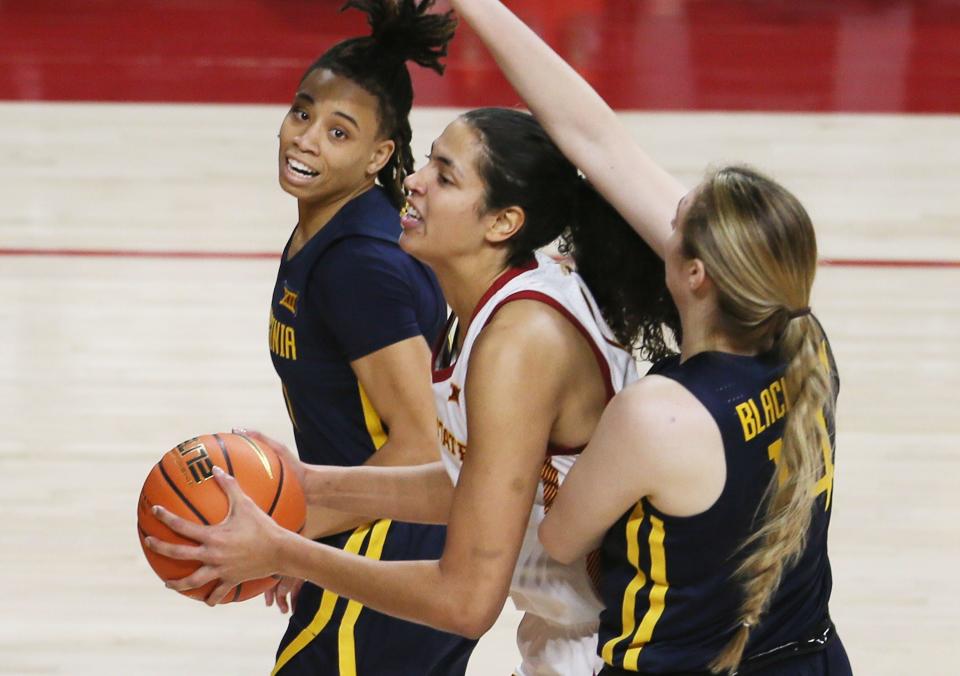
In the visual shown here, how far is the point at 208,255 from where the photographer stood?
21.0ft

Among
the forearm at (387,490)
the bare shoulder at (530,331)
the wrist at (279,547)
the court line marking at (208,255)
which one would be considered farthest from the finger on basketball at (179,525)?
the court line marking at (208,255)

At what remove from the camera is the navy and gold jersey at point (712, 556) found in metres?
2.01

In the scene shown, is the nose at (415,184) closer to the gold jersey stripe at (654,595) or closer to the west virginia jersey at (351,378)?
the west virginia jersey at (351,378)

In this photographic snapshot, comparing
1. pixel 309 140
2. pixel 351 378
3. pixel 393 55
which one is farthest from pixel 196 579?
pixel 393 55

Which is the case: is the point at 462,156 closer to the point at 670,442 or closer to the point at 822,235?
the point at 670,442

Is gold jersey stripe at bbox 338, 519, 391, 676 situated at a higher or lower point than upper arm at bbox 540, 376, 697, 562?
lower

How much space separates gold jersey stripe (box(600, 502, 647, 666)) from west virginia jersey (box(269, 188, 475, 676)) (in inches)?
32.0

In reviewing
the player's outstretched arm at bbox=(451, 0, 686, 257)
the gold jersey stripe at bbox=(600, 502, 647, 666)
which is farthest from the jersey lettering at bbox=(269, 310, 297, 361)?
the gold jersey stripe at bbox=(600, 502, 647, 666)

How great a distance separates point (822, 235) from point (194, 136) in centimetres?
325

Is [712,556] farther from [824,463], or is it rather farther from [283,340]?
[283,340]

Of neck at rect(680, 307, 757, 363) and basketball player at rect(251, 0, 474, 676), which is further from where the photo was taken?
basketball player at rect(251, 0, 474, 676)

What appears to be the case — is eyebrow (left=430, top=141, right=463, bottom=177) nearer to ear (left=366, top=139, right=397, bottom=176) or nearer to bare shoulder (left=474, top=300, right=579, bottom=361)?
bare shoulder (left=474, top=300, right=579, bottom=361)

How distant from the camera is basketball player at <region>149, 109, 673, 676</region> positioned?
83.2 inches

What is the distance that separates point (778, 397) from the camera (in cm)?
205
